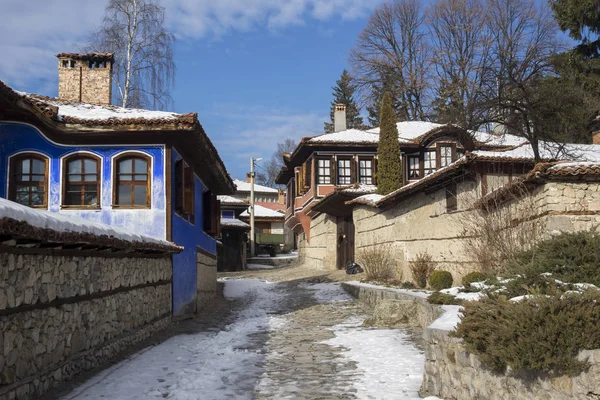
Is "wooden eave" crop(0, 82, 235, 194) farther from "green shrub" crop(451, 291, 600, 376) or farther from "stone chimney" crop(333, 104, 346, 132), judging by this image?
"stone chimney" crop(333, 104, 346, 132)

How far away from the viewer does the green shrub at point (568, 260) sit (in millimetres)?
6707

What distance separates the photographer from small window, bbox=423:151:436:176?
1119 inches

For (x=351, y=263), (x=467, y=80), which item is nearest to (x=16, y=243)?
(x=351, y=263)

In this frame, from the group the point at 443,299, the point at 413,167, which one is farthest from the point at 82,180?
the point at 413,167

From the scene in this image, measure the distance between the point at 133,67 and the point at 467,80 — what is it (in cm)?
2008

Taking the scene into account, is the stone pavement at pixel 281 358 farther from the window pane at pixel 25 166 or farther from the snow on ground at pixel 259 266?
the snow on ground at pixel 259 266

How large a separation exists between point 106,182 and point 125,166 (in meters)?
0.51

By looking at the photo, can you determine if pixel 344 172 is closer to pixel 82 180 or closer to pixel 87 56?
pixel 87 56

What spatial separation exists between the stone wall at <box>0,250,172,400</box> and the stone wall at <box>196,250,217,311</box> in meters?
6.06

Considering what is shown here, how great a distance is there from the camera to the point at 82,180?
40.7 feet

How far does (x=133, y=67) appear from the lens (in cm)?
2541

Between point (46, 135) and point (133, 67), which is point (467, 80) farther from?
point (46, 135)

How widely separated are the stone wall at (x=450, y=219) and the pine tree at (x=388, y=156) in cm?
184

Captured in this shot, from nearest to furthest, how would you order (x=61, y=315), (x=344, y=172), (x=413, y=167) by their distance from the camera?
1. (x=61, y=315)
2. (x=344, y=172)
3. (x=413, y=167)
